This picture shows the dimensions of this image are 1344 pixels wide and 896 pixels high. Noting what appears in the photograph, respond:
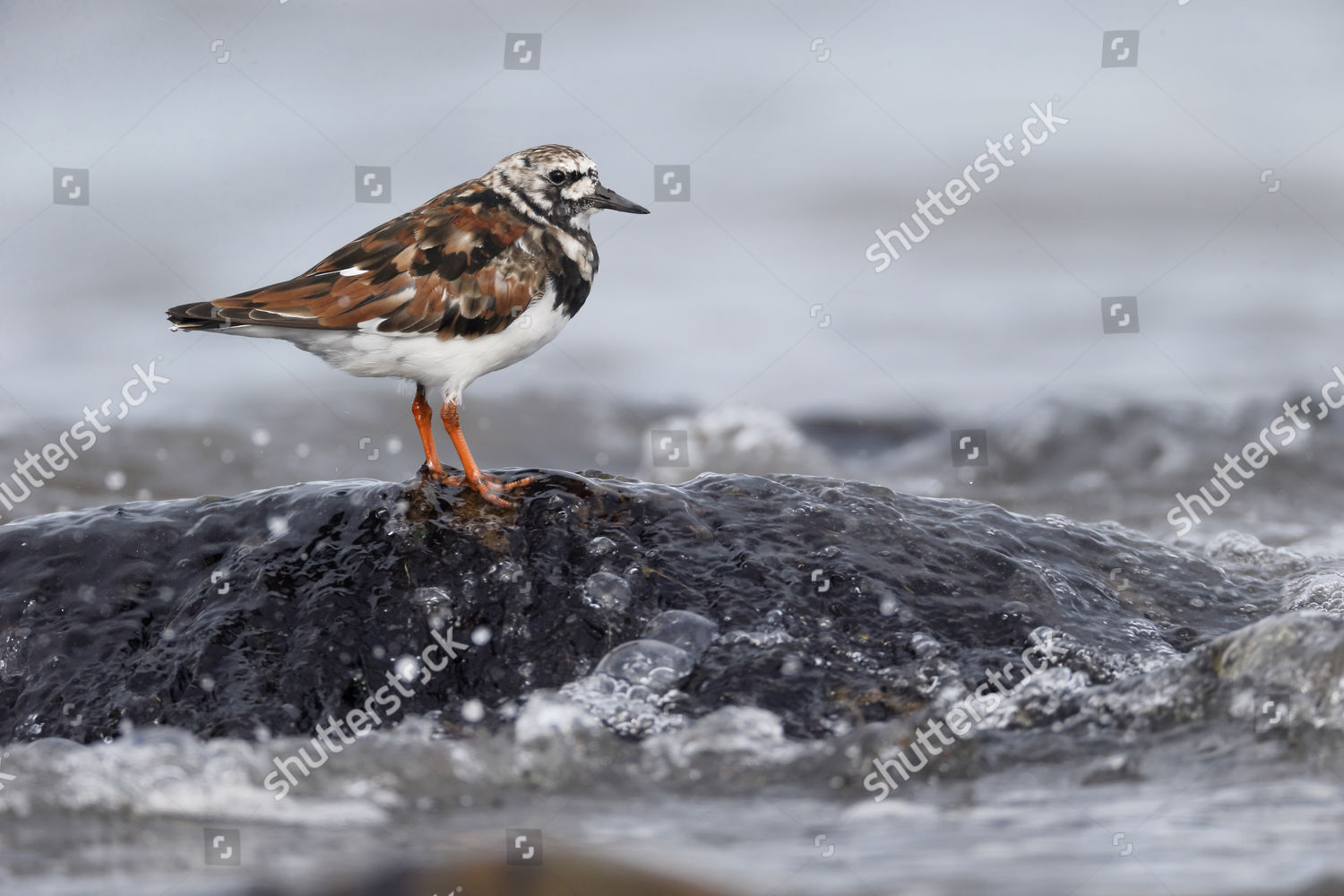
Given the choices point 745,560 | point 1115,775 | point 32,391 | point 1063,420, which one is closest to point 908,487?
point 1063,420

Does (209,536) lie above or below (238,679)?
above

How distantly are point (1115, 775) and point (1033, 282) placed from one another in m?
11.6

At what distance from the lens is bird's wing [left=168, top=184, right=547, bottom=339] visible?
525 centimetres

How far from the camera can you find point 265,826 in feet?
12.5

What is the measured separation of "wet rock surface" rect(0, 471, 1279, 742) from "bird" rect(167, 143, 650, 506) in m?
A: 0.53

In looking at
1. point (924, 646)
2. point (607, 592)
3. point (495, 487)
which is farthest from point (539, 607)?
point (924, 646)

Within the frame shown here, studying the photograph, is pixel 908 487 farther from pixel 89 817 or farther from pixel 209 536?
pixel 89 817

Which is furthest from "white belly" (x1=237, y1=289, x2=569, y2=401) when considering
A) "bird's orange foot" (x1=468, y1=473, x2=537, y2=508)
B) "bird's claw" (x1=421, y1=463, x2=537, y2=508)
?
"bird's orange foot" (x1=468, y1=473, x2=537, y2=508)

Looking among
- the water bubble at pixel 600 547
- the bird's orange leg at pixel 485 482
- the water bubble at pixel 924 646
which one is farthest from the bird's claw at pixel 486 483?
the water bubble at pixel 924 646

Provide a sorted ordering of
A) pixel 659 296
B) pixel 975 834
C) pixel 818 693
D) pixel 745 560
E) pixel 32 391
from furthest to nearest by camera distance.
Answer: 1. pixel 659 296
2. pixel 32 391
3. pixel 745 560
4. pixel 818 693
5. pixel 975 834

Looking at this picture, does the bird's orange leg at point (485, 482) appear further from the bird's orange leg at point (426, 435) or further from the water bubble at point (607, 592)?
the water bubble at point (607, 592)

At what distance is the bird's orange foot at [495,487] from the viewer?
4977 mm

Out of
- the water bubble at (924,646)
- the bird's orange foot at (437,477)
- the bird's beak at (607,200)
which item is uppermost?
the bird's beak at (607,200)

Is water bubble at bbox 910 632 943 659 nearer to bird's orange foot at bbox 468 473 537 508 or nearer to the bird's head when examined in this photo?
bird's orange foot at bbox 468 473 537 508
